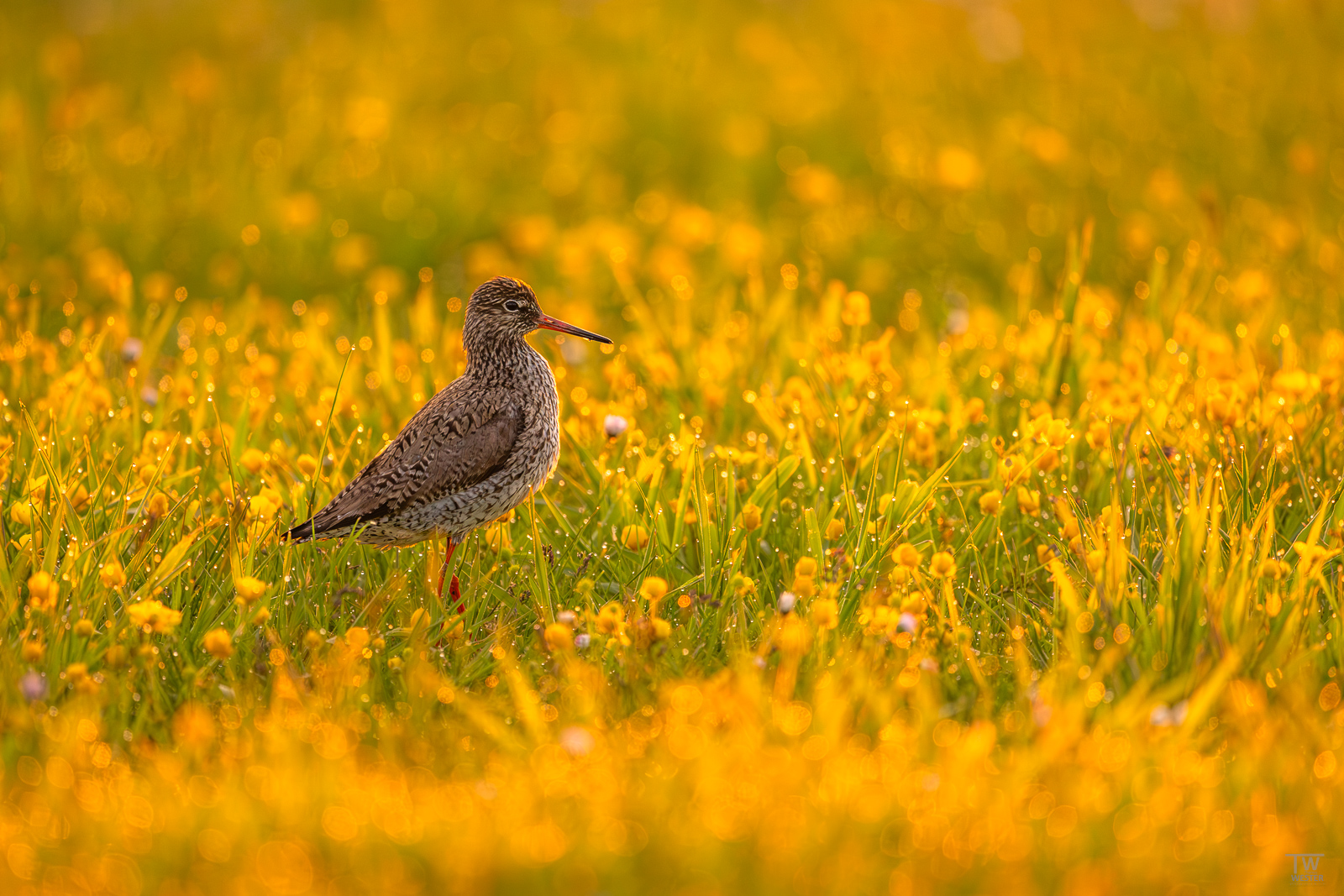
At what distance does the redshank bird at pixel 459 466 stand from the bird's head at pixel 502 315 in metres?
0.08

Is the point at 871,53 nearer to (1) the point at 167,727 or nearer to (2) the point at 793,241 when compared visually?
(2) the point at 793,241

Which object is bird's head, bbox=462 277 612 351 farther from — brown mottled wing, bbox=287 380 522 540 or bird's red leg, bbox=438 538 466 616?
bird's red leg, bbox=438 538 466 616

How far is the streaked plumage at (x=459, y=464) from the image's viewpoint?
445cm

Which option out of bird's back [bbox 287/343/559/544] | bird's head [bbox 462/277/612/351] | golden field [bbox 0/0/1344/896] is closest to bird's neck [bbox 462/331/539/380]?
bird's head [bbox 462/277/612/351]

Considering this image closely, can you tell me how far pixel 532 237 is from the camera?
8.30 m

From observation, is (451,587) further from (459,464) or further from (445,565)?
(459,464)

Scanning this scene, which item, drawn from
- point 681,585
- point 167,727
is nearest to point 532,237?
point 681,585

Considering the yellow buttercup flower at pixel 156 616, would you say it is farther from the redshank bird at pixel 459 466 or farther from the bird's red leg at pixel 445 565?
the bird's red leg at pixel 445 565

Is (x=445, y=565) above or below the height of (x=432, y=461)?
below

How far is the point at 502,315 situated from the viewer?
16.5 ft

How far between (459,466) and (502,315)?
766 millimetres

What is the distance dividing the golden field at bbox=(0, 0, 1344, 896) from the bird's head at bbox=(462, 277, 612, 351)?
54 centimetres

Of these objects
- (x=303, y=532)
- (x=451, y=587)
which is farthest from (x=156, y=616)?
(x=451, y=587)

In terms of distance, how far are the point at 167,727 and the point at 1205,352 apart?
464 cm
